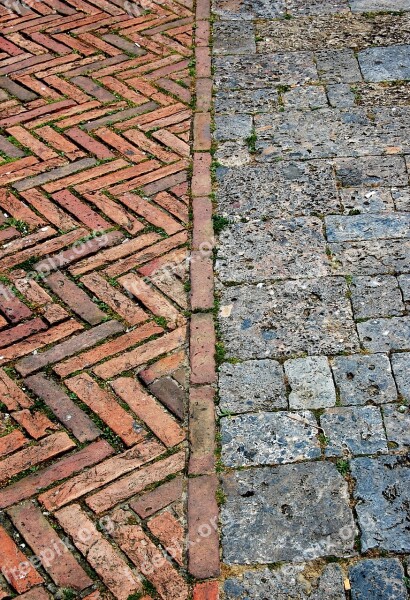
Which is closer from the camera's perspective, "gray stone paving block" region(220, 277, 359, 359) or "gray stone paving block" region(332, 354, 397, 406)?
"gray stone paving block" region(332, 354, 397, 406)

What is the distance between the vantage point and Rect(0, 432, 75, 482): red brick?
306 cm

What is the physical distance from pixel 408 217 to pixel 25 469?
2.24 metres

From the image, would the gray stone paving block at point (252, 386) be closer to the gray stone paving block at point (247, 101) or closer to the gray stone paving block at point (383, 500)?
the gray stone paving block at point (383, 500)

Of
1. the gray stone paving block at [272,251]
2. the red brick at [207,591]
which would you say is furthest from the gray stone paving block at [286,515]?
the gray stone paving block at [272,251]

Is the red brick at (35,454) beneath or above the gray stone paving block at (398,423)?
beneath

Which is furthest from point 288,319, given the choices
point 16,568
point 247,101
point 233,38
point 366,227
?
point 233,38

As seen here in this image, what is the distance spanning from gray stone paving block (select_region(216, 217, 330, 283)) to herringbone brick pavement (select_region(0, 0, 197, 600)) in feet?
0.77

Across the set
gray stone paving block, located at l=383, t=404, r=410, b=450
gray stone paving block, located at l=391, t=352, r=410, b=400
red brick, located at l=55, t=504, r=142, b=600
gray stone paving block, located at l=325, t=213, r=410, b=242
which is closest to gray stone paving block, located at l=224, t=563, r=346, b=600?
red brick, located at l=55, t=504, r=142, b=600

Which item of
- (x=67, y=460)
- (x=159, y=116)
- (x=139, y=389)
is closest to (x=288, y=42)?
(x=159, y=116)

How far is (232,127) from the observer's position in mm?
4793

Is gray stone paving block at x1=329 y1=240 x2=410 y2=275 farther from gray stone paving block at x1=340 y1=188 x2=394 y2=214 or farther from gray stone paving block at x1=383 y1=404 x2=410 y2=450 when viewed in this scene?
gray stone paving block at x1=383 y1=404 x2=410 y2=450

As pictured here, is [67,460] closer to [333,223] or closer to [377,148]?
[333,223]

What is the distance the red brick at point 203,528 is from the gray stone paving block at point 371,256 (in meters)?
1.32

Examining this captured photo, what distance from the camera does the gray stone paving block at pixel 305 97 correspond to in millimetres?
4930
